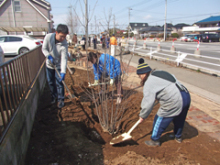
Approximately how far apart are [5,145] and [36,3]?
23512 millimetres

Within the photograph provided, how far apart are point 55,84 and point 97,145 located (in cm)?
213

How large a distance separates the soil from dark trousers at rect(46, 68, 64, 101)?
423 mm

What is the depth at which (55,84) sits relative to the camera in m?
4.27

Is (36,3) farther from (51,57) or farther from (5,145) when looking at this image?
(5,145)

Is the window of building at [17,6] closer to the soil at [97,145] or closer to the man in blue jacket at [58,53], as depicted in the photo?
the man in blue jacket at [58,53]

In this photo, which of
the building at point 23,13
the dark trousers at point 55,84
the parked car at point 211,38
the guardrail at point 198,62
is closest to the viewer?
the dark trousers at point 55,84

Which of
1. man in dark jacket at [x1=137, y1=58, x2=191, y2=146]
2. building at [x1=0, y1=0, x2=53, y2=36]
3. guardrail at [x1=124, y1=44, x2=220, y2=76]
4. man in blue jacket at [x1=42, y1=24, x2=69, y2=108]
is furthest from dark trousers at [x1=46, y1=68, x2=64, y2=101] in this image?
building at [x1=0, y1=0, x2=53, y2=36]

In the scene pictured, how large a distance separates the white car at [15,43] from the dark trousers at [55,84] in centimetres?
760

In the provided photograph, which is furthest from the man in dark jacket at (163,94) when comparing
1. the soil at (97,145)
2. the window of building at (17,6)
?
the window of building at (17,6)

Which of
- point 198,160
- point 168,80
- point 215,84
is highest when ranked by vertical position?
point 168,80

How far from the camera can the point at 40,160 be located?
239cm

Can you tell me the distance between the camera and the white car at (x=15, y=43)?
414 inches

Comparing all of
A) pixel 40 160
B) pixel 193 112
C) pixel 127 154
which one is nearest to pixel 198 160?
pixel 127 154

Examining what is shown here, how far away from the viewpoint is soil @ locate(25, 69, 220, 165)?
2.38 meters
